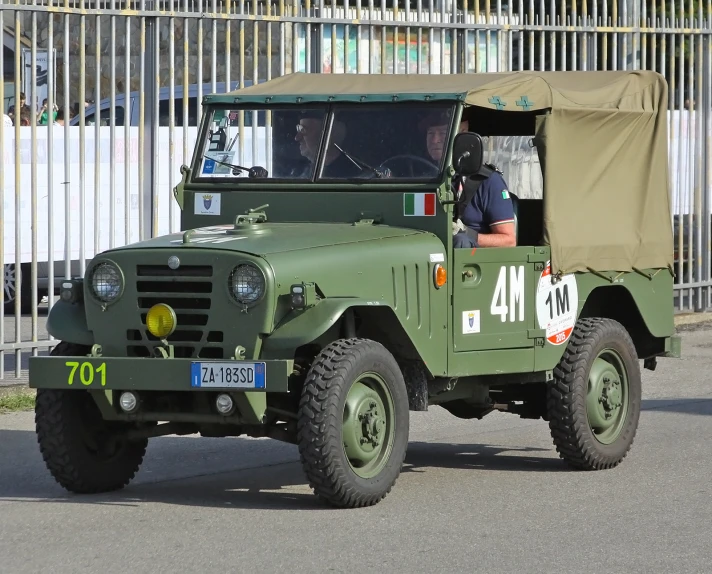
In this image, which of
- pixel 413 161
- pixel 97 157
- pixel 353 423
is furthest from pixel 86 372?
pixel 97 157

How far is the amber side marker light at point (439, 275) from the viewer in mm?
7805

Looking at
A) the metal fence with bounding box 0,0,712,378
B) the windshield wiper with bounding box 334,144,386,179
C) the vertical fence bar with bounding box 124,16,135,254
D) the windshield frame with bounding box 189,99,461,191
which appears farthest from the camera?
the vertical fence bar with bounding box 124,16,135,254

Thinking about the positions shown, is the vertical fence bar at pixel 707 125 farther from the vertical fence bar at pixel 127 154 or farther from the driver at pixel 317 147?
the driver at pixel 317 147

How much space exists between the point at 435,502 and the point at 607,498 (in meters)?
0.86

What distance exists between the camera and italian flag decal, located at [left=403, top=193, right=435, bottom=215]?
8008 mm

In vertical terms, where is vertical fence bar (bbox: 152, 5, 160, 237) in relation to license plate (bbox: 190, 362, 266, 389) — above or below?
above

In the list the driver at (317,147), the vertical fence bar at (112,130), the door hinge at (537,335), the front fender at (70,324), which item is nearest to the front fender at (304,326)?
the front fender at (70,324)

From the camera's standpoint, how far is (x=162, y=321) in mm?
7227

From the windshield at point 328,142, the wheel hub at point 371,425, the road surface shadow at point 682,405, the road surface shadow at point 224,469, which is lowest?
the road surface shadow at point 224,469

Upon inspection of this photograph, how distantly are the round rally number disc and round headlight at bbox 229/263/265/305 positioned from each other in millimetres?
1956

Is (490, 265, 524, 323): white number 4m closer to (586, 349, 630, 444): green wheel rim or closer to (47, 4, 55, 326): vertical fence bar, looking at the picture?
(586, 349, 630, 444): green wheel rim

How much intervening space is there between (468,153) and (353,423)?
160 centimetres

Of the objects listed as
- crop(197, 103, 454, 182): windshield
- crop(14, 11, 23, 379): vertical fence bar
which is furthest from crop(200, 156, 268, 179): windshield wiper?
crop(14, 11, 23, 379): vertical fence bar

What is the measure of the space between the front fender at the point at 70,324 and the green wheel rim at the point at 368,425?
1.31m
